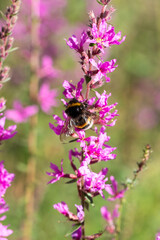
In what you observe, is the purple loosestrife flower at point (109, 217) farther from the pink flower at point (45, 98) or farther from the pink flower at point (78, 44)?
the pink flower at point (45, 98)

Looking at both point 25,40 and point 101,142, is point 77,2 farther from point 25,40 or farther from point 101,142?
point 101,142

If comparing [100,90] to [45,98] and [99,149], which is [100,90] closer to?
[45,98]

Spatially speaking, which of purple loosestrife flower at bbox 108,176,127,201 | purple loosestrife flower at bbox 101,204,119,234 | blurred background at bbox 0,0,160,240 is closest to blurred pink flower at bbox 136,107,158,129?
blurred background at bbox 0,0,160,240

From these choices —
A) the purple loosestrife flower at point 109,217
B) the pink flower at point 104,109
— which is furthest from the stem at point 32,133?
the pink flower at point 104,109

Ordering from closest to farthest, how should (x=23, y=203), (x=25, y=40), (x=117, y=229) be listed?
(x=117, y=229) < (x=23, y=203) < (x=25, y=40)

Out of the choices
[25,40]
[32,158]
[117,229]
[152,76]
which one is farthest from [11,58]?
[117,229]

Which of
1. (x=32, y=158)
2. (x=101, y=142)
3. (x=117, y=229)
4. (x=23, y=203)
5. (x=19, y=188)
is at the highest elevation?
(x=19, y=188)
